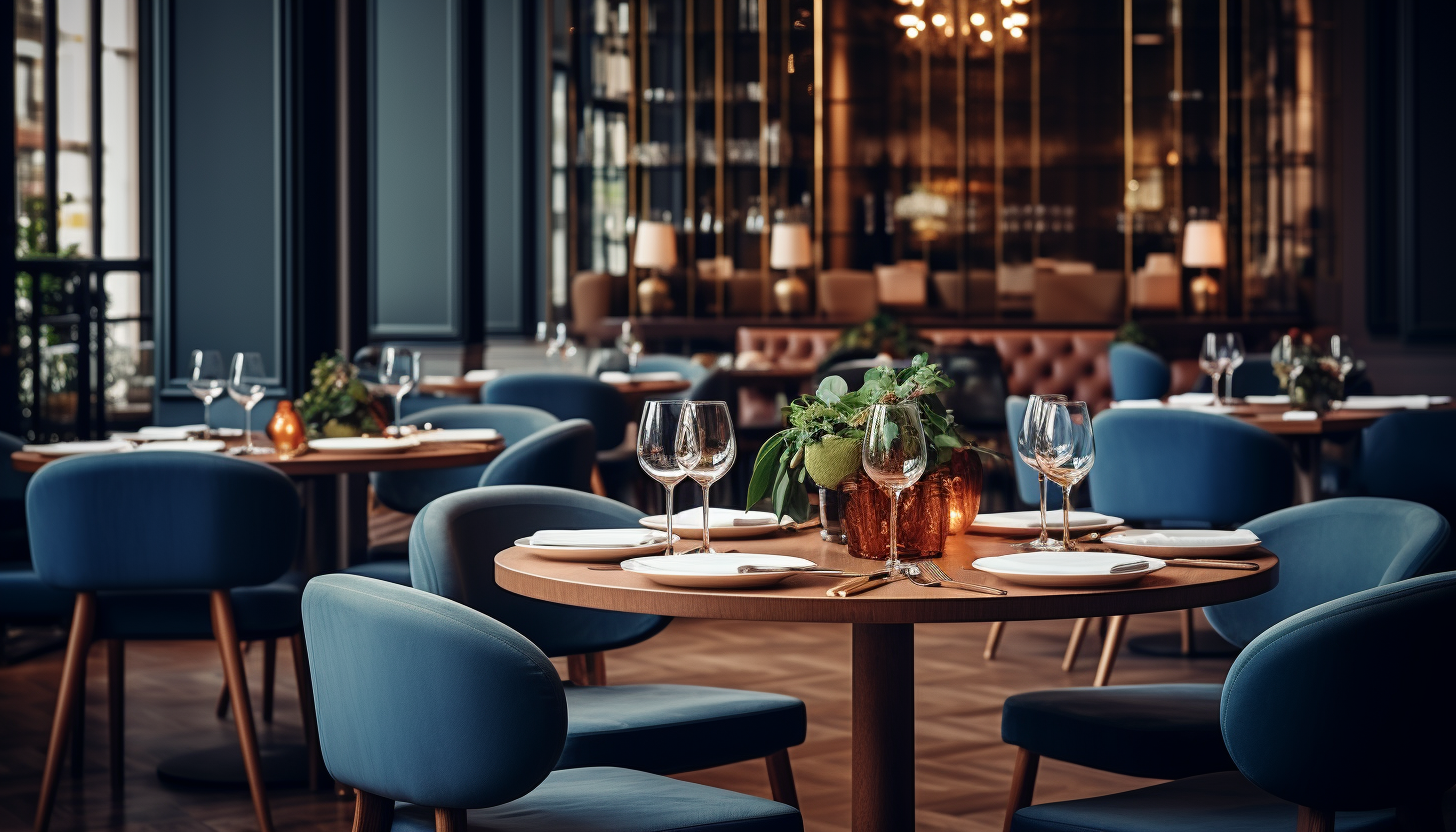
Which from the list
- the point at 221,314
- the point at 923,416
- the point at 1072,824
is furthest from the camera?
the point at 221,314

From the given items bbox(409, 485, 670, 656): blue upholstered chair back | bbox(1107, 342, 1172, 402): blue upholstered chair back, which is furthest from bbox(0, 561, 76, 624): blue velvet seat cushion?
bbox(1107, 342, 1172, 402): blue upholstered chair back

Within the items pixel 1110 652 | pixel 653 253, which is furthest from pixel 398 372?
pixel 653 253

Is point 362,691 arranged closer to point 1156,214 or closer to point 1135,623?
point 1135,623

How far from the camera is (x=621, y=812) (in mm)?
1935

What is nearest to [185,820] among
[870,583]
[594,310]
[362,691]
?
[362,691]

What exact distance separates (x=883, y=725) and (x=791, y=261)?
834 centimetres

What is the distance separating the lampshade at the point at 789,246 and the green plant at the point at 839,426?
815 centimetres

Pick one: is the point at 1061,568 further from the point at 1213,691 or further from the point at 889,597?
the point at 1213,691

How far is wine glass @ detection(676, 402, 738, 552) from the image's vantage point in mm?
2135

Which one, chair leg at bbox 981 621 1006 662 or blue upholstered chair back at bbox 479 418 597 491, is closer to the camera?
blue upholstered chair back at bbox 479 418 597 491

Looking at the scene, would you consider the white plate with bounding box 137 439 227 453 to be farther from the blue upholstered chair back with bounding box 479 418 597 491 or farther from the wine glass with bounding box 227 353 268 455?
the blue upholstered chair back with bounding box 479 418 597 491

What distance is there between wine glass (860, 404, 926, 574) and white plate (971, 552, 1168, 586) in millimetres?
137

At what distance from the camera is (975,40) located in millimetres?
10695

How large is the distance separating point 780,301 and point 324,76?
523 cm
